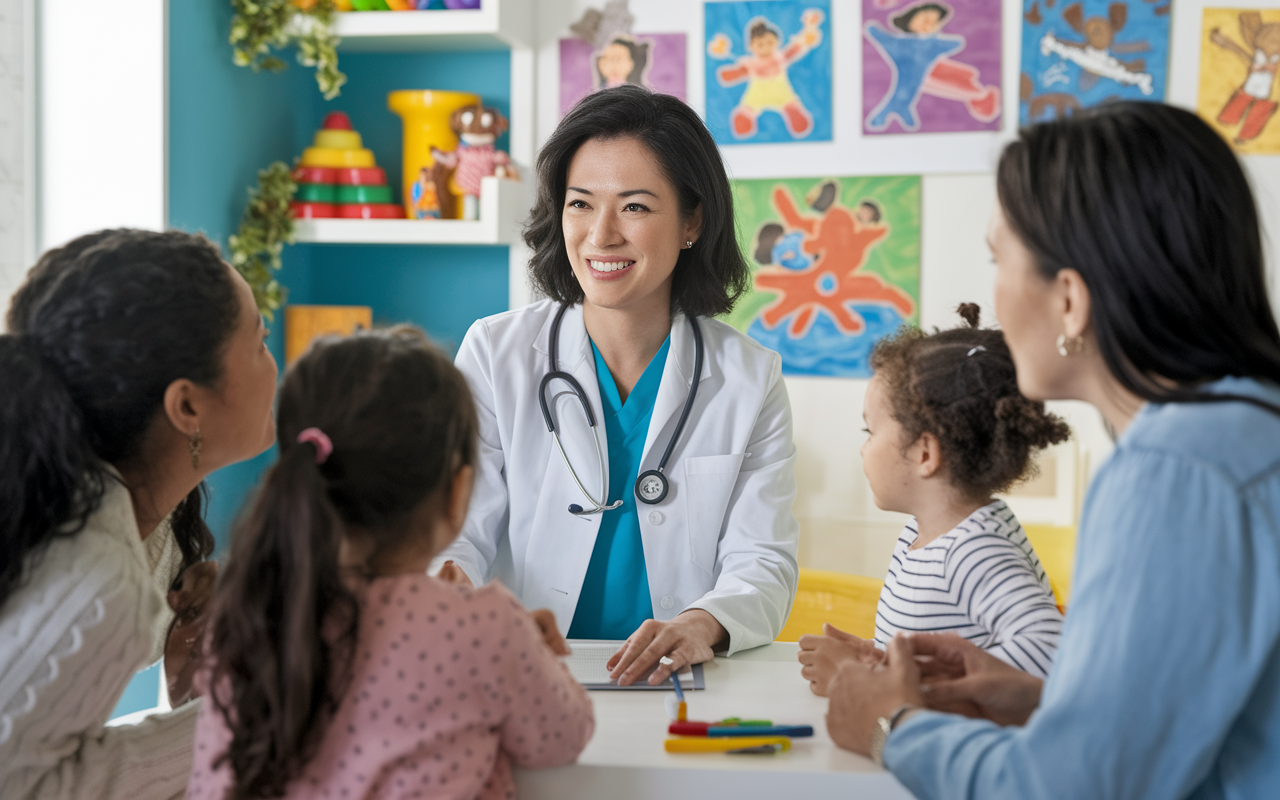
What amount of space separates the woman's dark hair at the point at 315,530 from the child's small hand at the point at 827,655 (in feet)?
1.53

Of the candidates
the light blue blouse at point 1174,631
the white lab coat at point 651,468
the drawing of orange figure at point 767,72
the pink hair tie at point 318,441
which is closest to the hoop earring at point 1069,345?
the light blue blouse at point 1174,631

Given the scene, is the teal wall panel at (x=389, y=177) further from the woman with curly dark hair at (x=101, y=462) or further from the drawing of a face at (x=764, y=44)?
the woman with curly dark hair at (x=101, y=462)

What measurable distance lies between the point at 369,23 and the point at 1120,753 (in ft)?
7.70

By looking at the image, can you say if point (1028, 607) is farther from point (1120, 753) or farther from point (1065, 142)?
point (1065, 142)

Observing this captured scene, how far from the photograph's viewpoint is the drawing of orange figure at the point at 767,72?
2.65 meters

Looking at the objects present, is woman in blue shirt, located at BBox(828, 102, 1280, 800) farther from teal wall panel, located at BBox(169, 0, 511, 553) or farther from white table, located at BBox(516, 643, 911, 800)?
teal wall panel, located at BBox(169, 0, 511, 553)

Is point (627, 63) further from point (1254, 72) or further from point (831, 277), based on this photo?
point (1254, 72)

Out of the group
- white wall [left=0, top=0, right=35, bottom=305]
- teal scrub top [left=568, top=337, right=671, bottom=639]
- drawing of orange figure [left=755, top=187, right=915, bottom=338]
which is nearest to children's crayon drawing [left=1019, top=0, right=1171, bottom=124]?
drawing of orange figure [left=755, top=187, right=915, bottom=338]

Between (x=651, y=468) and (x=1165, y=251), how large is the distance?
0.91 meters

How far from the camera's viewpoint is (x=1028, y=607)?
1062 mm

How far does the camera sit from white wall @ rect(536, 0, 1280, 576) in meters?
2.58

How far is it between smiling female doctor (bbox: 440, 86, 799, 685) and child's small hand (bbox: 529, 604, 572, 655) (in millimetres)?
513

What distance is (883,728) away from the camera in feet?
2.96

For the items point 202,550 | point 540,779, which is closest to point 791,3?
point 202,550
